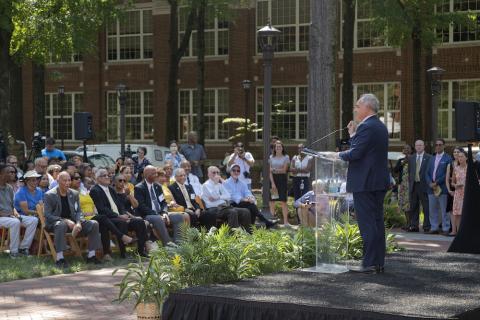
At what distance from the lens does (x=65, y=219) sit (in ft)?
41.4

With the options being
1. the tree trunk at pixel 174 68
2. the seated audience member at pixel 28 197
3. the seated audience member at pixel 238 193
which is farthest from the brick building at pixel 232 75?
the seated audience member at pixel 28 197

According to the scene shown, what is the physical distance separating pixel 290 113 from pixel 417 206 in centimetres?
2024

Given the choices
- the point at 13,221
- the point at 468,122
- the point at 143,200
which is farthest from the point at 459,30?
the point at 13,221

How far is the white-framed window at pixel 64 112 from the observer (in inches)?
1689

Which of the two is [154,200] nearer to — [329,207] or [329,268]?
[329,268]

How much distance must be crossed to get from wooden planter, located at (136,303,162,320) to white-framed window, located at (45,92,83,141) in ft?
118

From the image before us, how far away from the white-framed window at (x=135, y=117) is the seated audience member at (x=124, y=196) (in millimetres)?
27367

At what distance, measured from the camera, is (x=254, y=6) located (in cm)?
3794

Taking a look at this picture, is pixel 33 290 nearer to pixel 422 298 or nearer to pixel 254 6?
pixel 422 298

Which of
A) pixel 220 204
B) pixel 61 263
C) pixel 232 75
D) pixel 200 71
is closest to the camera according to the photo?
pixel 61 263

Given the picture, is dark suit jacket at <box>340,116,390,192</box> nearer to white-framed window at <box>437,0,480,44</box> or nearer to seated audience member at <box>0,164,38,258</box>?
seated audience member at <box>0,164,38,258</box>

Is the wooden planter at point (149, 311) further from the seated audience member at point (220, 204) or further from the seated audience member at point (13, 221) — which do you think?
the seated audience member at point (220, 204)

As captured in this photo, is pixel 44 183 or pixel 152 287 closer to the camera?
pixel 152 287

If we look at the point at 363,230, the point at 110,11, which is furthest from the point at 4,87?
the point at 363,230
